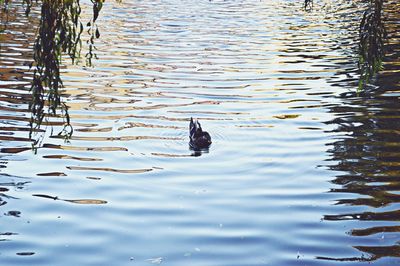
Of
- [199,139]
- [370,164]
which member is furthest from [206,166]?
[370,164]

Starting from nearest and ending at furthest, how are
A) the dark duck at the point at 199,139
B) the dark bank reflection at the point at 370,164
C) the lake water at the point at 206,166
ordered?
1. the lake water at the point at 206,166
2. the dark bank reflection at the point at 370,164
3. the dark duck at the point at 199,139

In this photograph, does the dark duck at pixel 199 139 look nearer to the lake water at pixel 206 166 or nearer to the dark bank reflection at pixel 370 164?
the lake water at pixel 206 166

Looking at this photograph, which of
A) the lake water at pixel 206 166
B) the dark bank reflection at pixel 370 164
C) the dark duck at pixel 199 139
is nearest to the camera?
the lake water at pixel 206 166

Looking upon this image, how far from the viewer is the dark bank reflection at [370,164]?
998 cm

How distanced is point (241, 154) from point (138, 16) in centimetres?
2637

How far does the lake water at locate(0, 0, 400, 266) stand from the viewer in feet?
30.9

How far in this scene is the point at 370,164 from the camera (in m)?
13.0

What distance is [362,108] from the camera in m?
17.4

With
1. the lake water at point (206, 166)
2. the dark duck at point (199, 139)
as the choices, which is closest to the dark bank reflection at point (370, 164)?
the lake water at point (206, 166)

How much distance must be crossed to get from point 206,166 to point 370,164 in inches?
106

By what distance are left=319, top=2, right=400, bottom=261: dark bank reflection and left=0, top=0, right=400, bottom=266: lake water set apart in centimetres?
3

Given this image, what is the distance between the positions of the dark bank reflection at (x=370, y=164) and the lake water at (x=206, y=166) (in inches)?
1.3

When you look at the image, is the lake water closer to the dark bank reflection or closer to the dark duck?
the dark bank reflection

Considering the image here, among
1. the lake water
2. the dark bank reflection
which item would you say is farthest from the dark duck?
the dark bank reflection
